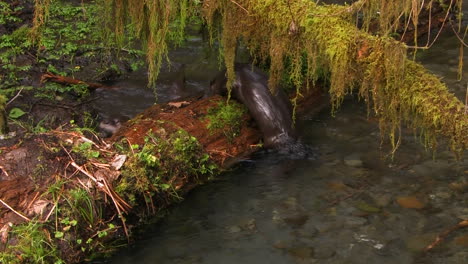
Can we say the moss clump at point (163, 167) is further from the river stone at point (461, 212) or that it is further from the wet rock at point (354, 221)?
the river stone at point (461, 212)

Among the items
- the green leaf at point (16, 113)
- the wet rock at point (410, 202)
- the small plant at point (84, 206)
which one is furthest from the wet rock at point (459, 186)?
the green leaf at point (16, 113)

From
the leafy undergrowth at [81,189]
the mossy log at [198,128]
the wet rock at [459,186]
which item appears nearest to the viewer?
the leafy undergrowth at [81,189]

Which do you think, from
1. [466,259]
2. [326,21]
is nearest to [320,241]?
[466,259]

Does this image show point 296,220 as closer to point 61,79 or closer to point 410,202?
point 410,202

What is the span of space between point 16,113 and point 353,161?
4.04 meters

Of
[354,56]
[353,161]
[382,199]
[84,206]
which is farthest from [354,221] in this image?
[84,206]

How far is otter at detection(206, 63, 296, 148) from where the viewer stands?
6.42 m

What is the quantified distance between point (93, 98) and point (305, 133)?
9.68 feet

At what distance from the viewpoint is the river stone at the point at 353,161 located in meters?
6.21

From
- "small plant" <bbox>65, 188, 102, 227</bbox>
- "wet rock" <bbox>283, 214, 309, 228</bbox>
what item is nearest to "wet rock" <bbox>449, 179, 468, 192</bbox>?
"wet rock" <bbox>283, 214, 309, 228</bbox>

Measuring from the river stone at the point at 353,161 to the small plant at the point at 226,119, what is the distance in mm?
1238

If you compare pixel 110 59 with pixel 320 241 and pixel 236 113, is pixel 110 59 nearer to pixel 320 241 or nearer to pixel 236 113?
pixel 236 113

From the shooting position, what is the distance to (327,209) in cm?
552

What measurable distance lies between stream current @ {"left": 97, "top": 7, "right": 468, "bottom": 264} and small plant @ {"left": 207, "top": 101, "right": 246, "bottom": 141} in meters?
0.39
